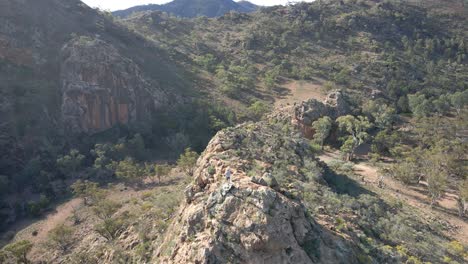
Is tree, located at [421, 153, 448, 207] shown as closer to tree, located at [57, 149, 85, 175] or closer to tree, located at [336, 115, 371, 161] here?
tree, located at [336, 115, 371, 161]

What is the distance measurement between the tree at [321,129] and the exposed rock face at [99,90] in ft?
87.1

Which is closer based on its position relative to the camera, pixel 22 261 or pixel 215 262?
pixel 215 262

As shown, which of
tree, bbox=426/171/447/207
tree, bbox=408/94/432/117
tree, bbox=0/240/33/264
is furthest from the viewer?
tree, bbox=408/94/432/117

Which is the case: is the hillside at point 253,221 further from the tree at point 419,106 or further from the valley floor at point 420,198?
the tree at point 419,106

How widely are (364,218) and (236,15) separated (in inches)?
3627

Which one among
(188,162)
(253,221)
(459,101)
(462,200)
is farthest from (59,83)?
(459,101)

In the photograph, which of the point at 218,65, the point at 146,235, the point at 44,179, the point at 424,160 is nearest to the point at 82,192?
the point at 44,179

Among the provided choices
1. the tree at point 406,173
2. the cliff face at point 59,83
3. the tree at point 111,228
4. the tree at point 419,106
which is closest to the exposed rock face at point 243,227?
the tree at point 111,228

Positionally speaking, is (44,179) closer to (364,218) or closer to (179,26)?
(364,218)

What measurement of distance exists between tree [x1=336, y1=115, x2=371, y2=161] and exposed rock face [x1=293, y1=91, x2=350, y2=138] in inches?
113

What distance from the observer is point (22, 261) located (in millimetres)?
23766

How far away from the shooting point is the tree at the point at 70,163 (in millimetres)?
37875

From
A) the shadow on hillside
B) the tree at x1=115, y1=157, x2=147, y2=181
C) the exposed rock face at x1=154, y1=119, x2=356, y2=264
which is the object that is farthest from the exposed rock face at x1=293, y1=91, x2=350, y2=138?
the exposed rock face at x1=154, y1=119, x2=356, y2=264

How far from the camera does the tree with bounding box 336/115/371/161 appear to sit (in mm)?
38750
